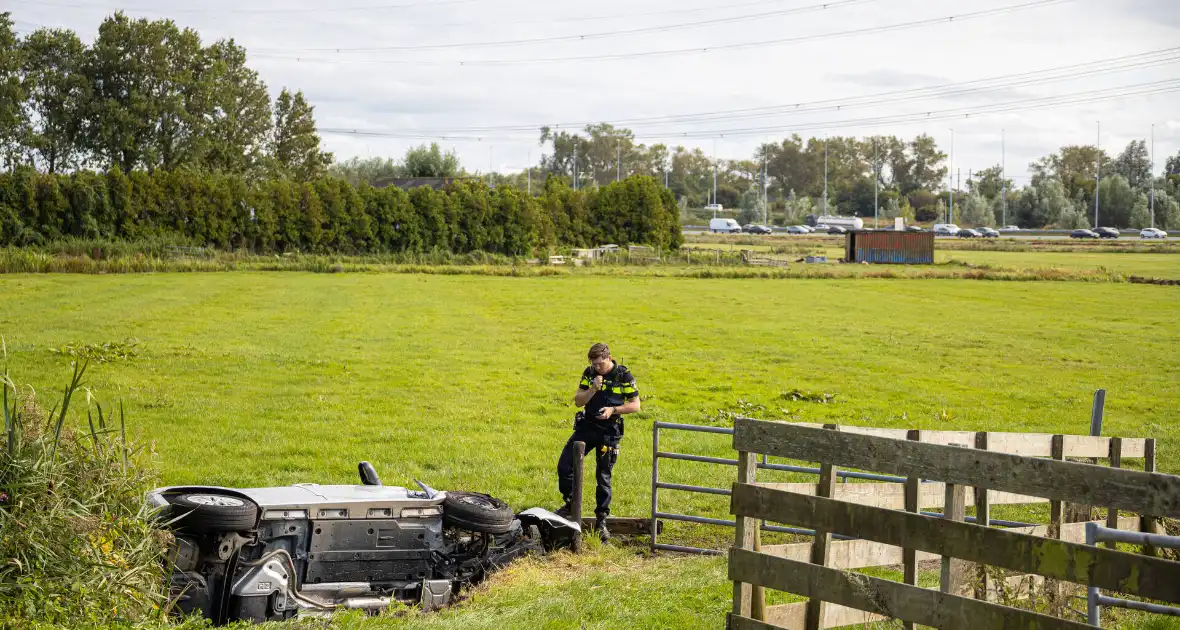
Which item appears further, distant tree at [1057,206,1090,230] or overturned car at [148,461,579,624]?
distant tree at [1057,206,1090,230]

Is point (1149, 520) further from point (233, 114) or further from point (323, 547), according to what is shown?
point (233, 114)

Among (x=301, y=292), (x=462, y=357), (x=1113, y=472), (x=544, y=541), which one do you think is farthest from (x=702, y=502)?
(x=301, y=292)

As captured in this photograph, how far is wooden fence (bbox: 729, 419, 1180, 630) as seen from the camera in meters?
4.98

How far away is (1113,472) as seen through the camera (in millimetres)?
5023

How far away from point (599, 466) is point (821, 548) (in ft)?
21.8

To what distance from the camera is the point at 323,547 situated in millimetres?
8828

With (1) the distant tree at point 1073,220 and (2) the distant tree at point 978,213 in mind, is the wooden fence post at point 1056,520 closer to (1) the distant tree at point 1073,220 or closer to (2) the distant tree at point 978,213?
(1) the distant tree at point 1073,220

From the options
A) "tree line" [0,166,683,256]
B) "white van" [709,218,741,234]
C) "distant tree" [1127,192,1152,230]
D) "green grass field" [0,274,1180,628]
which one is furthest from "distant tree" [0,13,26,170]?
"distant tree" [1127,192,1152,230]

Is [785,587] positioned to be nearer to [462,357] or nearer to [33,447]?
[33,447]

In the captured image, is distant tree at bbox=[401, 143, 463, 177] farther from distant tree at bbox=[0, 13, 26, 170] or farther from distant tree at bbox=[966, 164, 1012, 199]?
distant tree at bbox=[966, 164, 1012, 199]

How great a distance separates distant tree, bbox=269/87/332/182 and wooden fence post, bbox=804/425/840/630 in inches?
3861

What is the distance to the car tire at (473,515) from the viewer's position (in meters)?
9.70

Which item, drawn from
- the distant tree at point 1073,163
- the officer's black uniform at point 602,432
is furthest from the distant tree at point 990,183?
the officer's black uniform at point 602,432

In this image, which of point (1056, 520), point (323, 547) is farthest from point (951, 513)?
point (323, 547)
